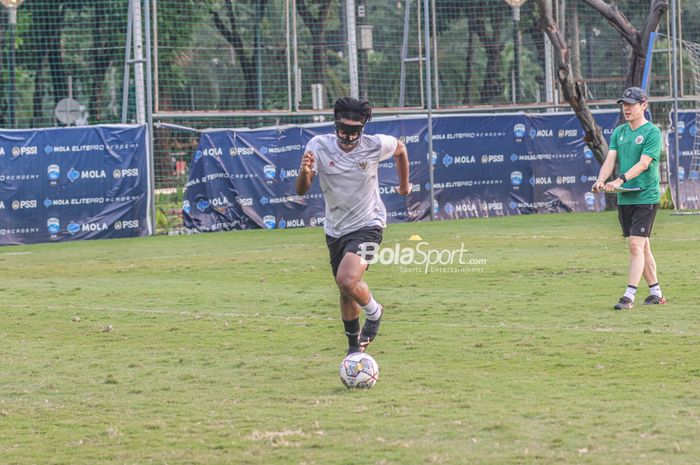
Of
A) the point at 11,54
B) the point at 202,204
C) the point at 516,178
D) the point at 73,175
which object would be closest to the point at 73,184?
the point at 73,175

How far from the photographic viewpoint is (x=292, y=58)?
28.2 meters

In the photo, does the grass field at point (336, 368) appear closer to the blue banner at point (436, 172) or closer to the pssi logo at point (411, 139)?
the blue banner at point (436, 172)

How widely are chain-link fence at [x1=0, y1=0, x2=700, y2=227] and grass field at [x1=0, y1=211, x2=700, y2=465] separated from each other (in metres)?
11.2

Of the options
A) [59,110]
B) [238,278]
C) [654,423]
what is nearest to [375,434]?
[654,423]

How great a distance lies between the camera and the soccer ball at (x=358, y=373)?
331 inches

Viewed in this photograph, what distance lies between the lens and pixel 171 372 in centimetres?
941

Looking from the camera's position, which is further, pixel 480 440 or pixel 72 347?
pixel 72 347

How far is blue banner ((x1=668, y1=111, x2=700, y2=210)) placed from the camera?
1149 inches

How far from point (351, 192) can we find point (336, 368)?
1337mm

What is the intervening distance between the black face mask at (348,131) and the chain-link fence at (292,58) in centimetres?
1659

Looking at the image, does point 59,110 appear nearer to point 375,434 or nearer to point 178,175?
point 178,175

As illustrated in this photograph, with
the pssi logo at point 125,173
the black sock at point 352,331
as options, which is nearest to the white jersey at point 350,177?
the black sock at point 352,331

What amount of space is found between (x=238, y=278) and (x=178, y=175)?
10.4m

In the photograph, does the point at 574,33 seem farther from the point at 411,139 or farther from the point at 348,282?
the point at 348,282
